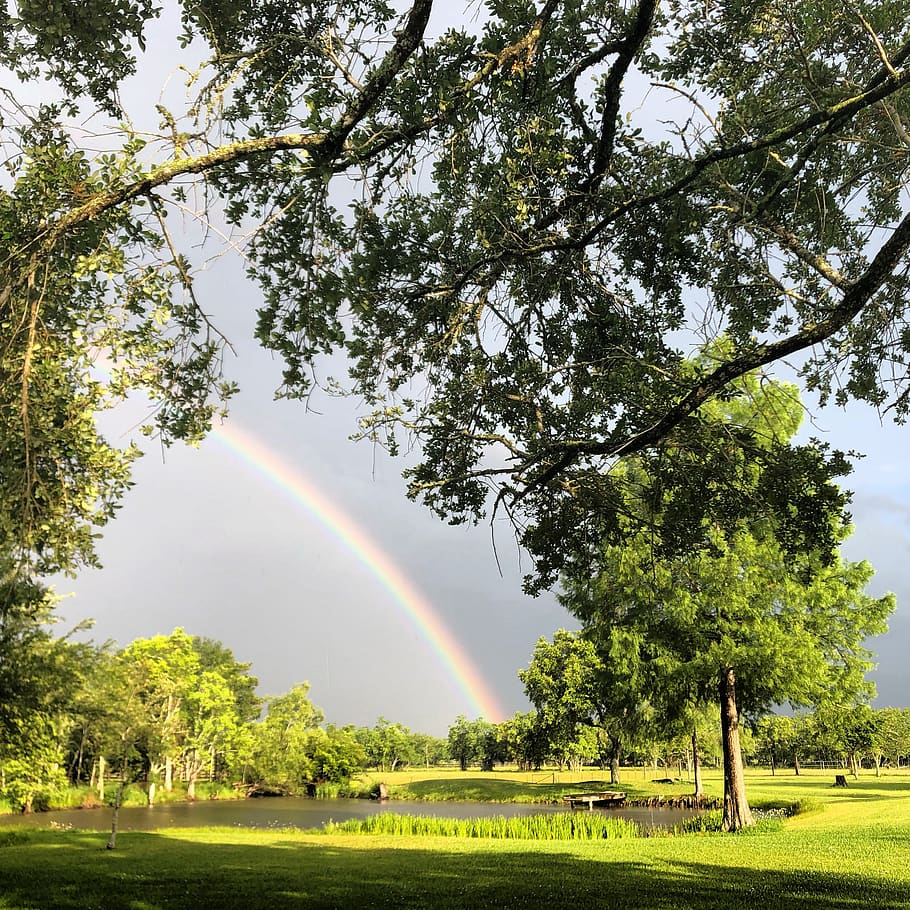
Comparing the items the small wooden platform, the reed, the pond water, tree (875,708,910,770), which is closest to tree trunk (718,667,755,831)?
the reed

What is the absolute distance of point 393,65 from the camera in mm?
4242

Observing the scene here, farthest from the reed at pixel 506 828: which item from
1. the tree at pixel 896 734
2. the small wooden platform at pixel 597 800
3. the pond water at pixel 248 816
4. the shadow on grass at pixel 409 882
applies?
the tree at pixel 896 734

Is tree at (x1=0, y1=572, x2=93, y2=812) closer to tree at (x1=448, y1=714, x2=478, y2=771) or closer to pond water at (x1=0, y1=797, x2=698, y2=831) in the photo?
pond water at (x1=0, y1=797, x2=698, y2=831)

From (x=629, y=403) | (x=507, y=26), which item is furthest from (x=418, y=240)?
(x=629, y=403)

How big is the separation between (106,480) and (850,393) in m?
7.94

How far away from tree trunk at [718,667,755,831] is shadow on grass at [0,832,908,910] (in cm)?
489

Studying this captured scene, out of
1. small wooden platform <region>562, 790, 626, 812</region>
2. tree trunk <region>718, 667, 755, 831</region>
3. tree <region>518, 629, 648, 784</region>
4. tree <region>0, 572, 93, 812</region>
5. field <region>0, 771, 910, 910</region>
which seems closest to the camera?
field <region>0, 771, 910, 910</region>

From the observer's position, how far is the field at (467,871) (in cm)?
924

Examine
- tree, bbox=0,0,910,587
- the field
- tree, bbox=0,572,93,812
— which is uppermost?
tree, bbox=0,0,910,587

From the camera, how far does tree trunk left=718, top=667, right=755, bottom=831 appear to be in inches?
760

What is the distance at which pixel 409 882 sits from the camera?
1115cm

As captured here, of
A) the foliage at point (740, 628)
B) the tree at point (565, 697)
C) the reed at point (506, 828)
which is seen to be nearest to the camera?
the foliage at point (740, 628)

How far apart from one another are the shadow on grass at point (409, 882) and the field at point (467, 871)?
0.10 ft

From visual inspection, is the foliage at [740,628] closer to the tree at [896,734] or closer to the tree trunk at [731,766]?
the tree trunk at [731,766]
